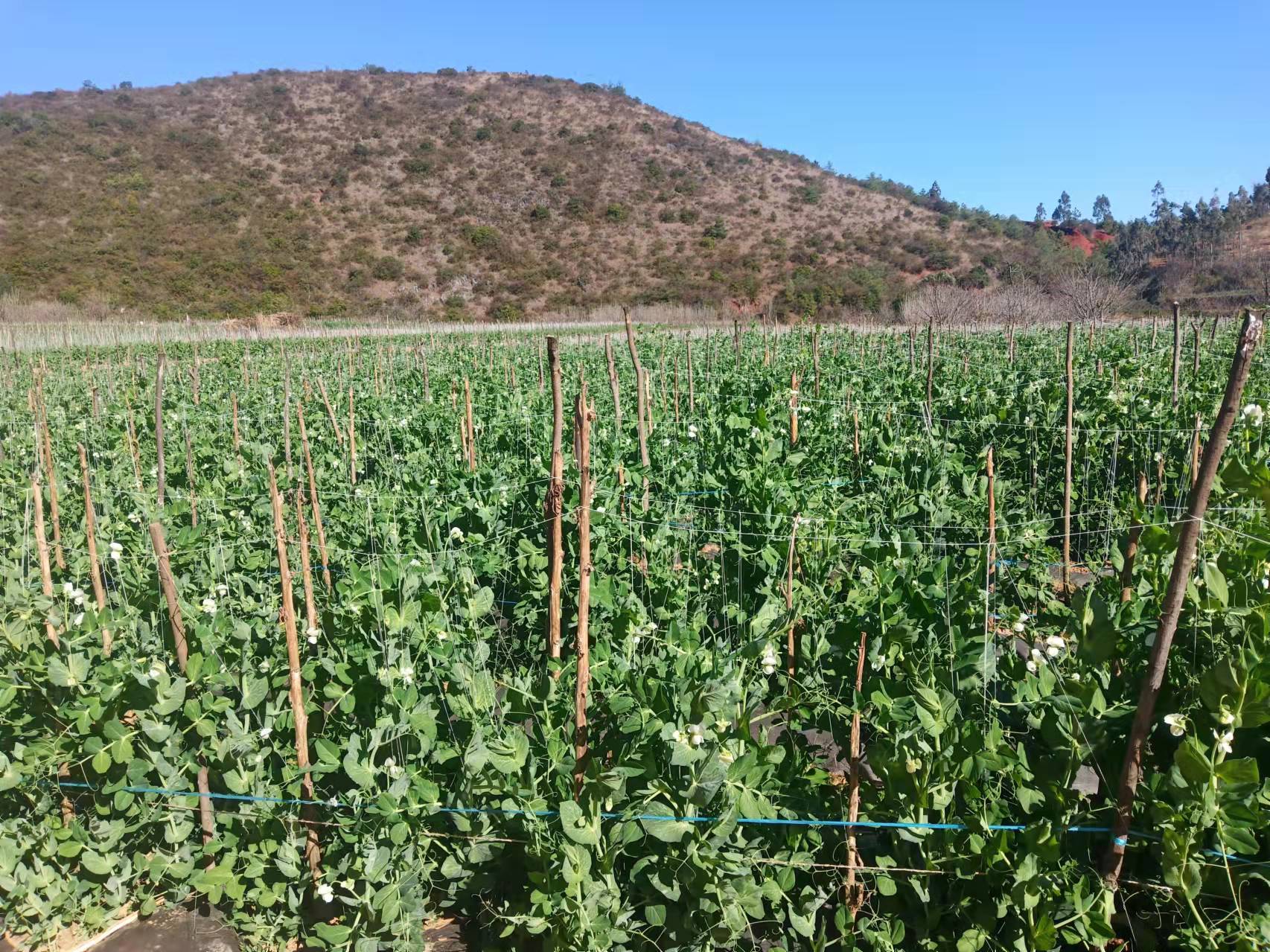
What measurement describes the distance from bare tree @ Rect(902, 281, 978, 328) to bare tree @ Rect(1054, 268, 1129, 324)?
318cm

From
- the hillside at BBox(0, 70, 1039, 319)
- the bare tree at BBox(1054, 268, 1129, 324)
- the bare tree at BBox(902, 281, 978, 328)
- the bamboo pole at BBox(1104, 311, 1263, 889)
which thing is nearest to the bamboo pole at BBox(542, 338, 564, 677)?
the bamboo pole at BBox(1104, 311, 1263, 889)

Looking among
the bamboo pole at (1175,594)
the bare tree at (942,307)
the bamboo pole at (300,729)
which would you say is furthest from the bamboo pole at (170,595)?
the bare tree at (942,307)

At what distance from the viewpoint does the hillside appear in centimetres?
4491

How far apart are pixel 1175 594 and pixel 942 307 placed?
32.5 m

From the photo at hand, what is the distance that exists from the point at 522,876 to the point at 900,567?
5.78ft

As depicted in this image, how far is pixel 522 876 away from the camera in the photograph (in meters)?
2.82

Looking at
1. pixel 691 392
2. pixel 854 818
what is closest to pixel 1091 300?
pixel 691 392

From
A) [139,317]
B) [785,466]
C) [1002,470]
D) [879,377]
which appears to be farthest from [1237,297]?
[139,317]

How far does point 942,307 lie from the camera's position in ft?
106

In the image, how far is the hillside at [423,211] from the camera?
1768 inches

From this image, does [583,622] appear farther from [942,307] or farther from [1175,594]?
[942,307]

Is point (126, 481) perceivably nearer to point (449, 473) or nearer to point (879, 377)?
point (449, 473)

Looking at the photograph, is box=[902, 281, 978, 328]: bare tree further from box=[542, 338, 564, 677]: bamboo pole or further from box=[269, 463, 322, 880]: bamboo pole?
box=[269, 463, 322, 880]: bamboo pole

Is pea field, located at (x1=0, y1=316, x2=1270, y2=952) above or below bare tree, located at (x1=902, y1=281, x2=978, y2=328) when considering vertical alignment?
below
